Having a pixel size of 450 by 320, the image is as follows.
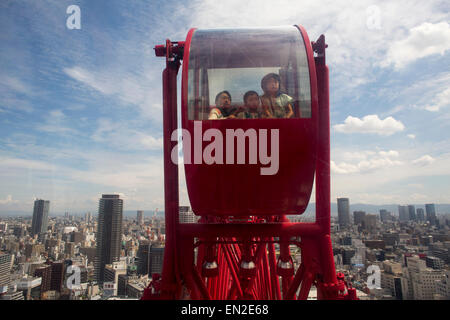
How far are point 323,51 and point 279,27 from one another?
26.4 inches

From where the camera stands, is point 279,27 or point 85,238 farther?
point 85,238

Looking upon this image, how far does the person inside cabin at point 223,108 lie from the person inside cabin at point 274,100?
1.24ft

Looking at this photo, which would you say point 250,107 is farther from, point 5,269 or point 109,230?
point 109,230

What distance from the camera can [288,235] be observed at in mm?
3369

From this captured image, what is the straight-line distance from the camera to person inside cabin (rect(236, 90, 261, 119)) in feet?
9.13

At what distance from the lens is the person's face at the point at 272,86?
113 inches

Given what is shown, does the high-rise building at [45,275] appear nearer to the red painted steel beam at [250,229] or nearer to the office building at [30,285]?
the office building at [30,285]

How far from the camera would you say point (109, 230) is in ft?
57.8

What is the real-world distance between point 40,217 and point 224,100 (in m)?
15.5

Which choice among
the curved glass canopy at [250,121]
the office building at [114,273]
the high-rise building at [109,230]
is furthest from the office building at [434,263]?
the high-rise building at [109,230]

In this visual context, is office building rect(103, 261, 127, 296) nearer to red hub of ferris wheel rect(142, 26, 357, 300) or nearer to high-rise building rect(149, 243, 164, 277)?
high-rise building rect(149, 243, 164, 277)

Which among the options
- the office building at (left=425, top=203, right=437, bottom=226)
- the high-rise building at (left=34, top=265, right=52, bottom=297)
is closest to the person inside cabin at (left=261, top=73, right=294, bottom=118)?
the high-rise building at (left=34, top=265, right=52, bottom=297)
